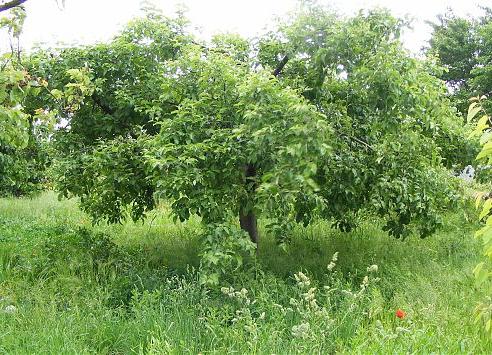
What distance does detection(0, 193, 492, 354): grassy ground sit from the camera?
369cm

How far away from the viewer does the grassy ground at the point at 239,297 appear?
3686mm

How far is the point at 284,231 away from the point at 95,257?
2.32m

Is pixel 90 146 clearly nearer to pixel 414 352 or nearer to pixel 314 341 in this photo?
pixel 314 341

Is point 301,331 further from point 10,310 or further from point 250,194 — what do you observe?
point 10,310

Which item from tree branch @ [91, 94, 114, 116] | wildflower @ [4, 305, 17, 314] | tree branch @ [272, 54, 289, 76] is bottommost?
wildflower @ [4, 305, 17, 314]

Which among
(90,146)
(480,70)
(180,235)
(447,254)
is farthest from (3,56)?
(480,70)

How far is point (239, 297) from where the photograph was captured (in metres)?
3.54

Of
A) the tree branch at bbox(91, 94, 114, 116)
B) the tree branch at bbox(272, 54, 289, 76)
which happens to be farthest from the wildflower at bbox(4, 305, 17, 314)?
the tree branch at bbox(272, 54, 289, 76)

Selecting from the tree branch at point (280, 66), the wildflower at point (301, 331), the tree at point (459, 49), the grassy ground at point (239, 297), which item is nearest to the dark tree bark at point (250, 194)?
the tree branch at point (280, 66)

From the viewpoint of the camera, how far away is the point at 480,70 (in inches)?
813

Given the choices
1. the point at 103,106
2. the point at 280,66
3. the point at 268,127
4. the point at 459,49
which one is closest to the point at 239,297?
the point at 268,127

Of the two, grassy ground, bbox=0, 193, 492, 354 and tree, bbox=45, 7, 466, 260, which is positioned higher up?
tree, bbox=45, 7, 466, 260

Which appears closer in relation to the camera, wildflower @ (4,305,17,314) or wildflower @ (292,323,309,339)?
wildflower @ (292,323,309,339)

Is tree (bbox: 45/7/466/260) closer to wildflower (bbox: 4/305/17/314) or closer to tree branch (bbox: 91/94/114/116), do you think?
tree branch (bbox: 91/94/114/116)
